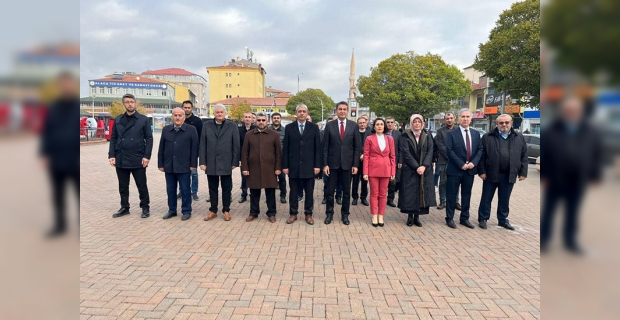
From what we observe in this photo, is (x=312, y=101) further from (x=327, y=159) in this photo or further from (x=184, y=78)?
(x=327, y=159)

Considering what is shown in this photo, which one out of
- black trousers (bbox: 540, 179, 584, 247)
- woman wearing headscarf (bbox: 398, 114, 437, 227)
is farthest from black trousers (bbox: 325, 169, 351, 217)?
black trousers (bbox: 540, 179, 584, 247)

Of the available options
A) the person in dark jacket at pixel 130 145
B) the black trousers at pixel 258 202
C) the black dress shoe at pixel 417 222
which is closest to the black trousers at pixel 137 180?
the person in dark jacket at pixel 130 145

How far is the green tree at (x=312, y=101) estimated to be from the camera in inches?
3223

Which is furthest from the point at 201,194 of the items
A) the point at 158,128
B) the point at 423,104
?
the point at 158,128

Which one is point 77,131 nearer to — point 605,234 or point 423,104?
point 605,234

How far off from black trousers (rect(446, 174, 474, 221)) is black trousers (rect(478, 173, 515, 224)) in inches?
9.7

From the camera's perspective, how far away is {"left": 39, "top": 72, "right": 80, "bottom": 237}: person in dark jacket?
27.5 inches

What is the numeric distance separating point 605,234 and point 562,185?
0.35 feet

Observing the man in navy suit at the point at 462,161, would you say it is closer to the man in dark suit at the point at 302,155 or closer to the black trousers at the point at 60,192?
the man in dark suit at the point at 302,155

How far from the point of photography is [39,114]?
2.14 feet

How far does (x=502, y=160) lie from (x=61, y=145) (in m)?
6.31

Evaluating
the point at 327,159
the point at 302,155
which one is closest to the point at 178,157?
the point at 302,155

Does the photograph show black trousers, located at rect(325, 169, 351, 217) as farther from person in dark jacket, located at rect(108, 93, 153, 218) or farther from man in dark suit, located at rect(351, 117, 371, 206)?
person in dark jacket, located at rect(108, 93, 153, 218)

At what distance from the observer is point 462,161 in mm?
6133
